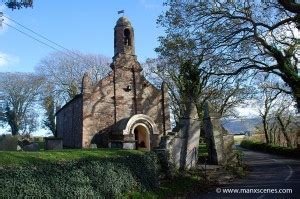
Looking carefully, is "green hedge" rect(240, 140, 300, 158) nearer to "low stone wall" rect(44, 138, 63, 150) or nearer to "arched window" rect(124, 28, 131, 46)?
"arched window" rect(124, 28, 131, 46)

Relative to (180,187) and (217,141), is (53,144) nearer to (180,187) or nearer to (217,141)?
(180,187)

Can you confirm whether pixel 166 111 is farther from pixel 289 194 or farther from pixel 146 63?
pixel 289 194

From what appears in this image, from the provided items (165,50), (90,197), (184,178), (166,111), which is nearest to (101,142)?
(166,111)

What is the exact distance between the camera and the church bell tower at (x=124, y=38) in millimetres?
36500

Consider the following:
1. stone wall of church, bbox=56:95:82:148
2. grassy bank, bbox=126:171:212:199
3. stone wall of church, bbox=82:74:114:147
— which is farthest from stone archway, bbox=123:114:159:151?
grassy bank, bbox=126:171:212:199

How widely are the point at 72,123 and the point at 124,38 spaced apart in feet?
33.4

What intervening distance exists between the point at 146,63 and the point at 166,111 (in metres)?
10.6

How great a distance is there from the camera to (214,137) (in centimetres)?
2116

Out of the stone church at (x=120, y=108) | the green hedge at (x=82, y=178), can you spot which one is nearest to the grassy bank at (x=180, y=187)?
the green hedge at (x=82, y=178)

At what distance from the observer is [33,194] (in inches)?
327

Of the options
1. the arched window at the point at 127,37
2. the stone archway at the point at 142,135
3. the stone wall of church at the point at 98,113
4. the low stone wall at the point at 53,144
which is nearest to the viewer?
the low stone wall at the point at 53,144

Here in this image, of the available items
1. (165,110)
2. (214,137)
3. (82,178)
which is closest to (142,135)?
(165,110)

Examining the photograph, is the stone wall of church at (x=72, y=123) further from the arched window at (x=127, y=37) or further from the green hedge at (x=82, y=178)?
the green hedge at (x=82, y=178)

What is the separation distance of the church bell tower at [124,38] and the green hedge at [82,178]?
896 inches
